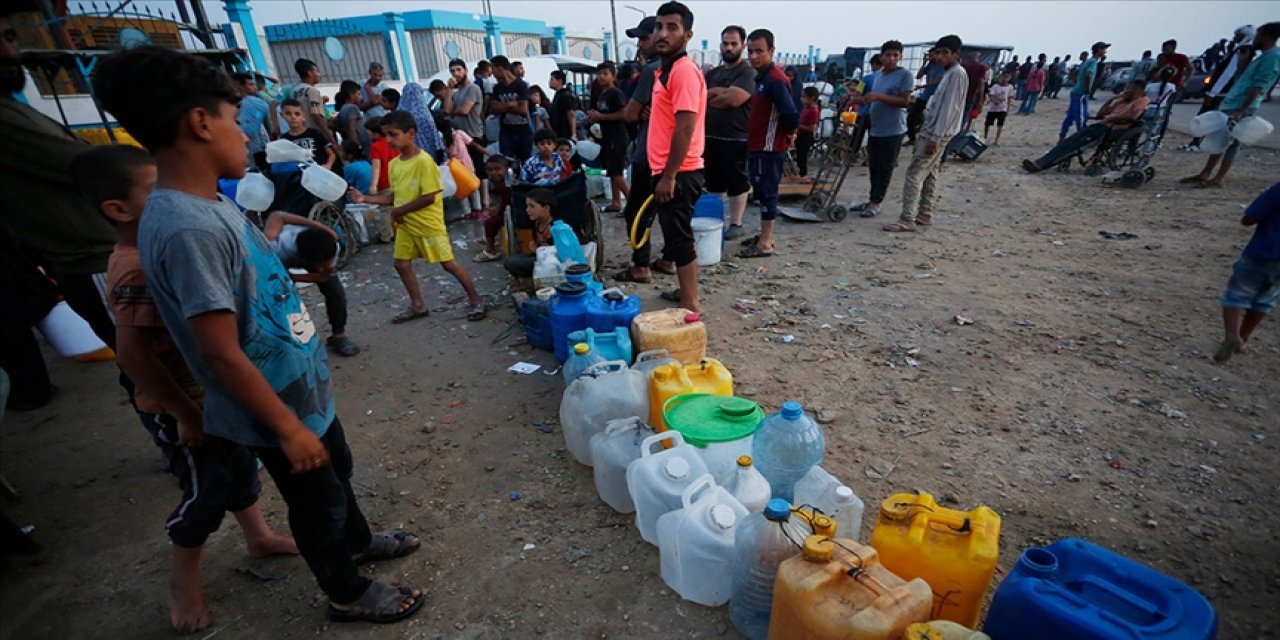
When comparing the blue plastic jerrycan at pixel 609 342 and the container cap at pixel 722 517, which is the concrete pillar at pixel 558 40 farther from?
the container cap at pixel 722 517

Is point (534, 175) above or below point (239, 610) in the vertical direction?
above

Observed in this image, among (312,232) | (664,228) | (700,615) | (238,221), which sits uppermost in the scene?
(238,221)

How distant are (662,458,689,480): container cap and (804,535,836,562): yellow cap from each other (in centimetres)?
65

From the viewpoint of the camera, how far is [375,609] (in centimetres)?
211

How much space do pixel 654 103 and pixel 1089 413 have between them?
11.7 ft

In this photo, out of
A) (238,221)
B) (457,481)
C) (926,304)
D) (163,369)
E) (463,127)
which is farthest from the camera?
(463,127)

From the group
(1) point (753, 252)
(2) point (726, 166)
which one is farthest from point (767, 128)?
(1) point (753, 252)

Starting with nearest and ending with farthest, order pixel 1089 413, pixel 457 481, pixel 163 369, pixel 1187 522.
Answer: pixel 163 369
pixel 1187 522
pixel 457 481
pixel 1089 413

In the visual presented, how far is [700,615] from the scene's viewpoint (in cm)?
214

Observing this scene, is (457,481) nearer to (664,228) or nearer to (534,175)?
(664,228)

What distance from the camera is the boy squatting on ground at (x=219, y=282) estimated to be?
131 centimetres

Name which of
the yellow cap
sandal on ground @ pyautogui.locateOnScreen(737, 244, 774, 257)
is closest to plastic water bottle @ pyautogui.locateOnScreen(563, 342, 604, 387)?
the yellow cap

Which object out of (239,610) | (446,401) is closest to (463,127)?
(446,401)

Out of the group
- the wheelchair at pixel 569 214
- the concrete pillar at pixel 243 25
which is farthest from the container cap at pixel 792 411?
the concrete pillar at pixel 243 25
